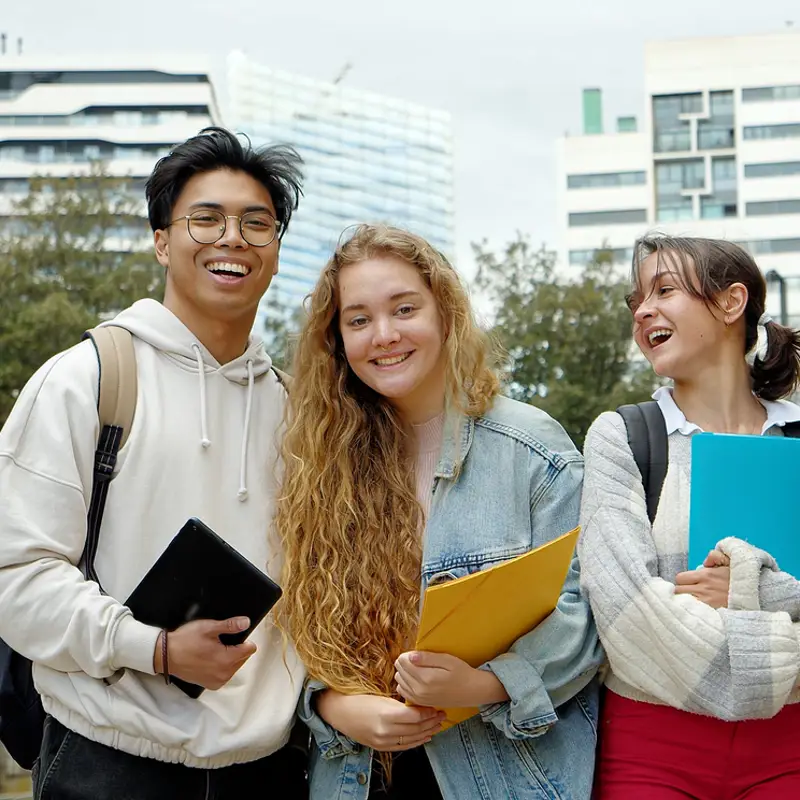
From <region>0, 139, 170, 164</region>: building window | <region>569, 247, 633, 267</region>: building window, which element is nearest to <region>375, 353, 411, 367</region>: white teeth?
<region>569, 247, 633, 267</region>: building window

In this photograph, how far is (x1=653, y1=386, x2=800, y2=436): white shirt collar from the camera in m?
3.16

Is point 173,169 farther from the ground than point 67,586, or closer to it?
farther from the ground

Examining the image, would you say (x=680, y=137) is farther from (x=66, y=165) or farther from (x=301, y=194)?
(x=301, y=194)

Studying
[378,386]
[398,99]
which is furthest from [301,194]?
[398,99]

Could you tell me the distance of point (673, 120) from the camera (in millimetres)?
77062

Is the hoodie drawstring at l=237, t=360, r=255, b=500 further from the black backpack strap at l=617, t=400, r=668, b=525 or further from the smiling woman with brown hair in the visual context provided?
the black backpack strap at l=617, t=400, r=668, b=525

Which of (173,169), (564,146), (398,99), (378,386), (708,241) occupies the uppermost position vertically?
(398,99)

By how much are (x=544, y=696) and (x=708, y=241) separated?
130cm

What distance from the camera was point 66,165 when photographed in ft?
264

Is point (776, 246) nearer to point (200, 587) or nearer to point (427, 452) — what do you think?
point (427, 452)

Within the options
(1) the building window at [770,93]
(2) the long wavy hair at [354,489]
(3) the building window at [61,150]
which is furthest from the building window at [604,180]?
(2) the long wavy hair at [354,489]

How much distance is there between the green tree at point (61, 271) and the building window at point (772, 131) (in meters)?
60.1

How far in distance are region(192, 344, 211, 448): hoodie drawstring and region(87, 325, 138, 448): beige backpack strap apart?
189 mm

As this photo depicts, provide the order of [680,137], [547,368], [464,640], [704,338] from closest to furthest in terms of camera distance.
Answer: [464,640] < [704,338] < [547,368] < [680,137]
